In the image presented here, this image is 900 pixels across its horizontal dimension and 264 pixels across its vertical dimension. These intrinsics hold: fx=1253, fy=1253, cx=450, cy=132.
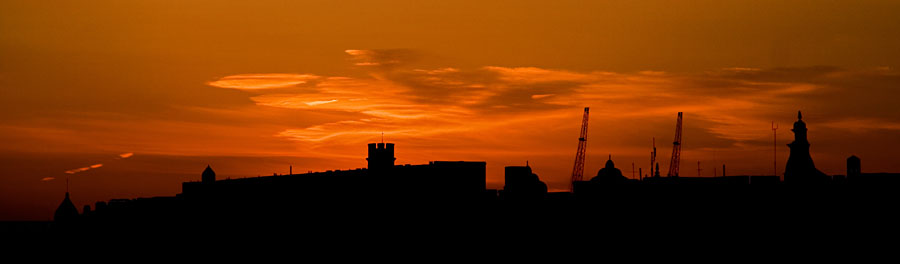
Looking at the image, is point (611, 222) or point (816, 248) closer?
point (816, 248)

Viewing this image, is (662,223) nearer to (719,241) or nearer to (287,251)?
(719,241)

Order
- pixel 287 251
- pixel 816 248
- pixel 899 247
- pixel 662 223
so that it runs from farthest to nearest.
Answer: pixel 287 251, pixel 662 223, pixel 816 248, pixel 899 247

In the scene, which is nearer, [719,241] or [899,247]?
[899,247]

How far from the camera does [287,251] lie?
567 ft

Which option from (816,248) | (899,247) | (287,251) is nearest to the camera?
(899,247)

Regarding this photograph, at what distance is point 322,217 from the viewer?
6875 inches

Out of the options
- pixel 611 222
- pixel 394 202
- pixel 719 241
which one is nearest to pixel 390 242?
pixel 394 202

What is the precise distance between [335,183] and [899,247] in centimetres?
7635

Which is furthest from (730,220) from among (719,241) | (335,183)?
(335,183)

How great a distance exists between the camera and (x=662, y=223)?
159500mm

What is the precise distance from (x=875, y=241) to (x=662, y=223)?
27435 millimetres

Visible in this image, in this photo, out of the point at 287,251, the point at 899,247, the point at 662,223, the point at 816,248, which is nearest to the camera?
the point at 899,247

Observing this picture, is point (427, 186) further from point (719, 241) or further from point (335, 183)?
point (719, 241)

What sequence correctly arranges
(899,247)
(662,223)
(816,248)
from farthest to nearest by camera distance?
(662,223) < (816,248) < (899,247)
